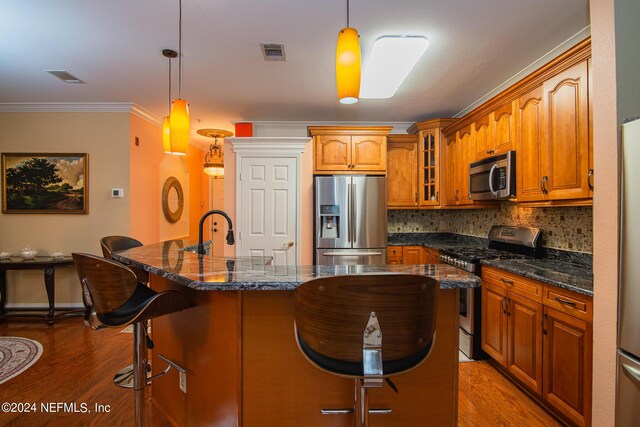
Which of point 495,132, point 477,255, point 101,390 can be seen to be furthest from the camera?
point 495,132

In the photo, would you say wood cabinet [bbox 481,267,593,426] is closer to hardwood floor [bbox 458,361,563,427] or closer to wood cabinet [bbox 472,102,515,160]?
hardwood floor [bbox 458,361,563,427]

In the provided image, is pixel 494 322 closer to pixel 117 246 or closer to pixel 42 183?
pixel 117 246

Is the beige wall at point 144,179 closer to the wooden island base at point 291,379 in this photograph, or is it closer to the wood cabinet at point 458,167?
the wooden island base at point 291,379

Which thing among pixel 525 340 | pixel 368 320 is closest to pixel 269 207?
pixel 525 340

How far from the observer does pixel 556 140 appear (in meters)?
2.22

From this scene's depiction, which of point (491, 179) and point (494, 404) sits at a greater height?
point (491, 179)

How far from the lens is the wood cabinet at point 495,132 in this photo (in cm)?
275

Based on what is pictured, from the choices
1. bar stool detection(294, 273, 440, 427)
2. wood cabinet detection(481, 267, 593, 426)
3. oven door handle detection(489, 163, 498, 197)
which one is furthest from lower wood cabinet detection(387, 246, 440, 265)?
bar stool detection(294, 273, 440, 427)

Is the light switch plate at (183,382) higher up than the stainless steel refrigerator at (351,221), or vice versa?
the stainless steel refrigerator at (351,221)

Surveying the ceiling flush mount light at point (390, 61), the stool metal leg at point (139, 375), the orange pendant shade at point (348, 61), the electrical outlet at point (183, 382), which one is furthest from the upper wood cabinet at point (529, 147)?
Result: the stool metal leg at point (139, 375)

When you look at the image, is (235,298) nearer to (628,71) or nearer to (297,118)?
(628,71)

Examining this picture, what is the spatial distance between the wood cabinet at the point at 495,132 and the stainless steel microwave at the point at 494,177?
8 cm

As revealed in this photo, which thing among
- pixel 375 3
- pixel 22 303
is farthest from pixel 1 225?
pixel 375 3

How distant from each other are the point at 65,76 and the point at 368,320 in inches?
149
